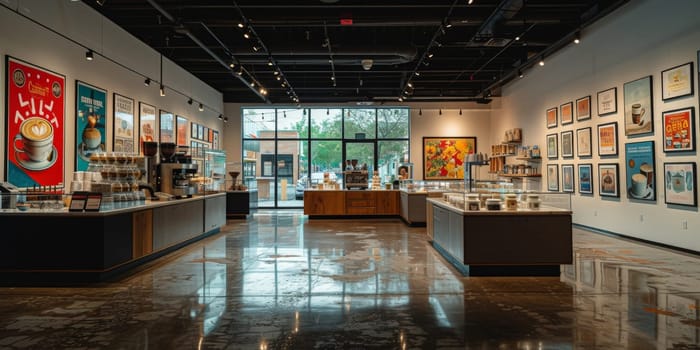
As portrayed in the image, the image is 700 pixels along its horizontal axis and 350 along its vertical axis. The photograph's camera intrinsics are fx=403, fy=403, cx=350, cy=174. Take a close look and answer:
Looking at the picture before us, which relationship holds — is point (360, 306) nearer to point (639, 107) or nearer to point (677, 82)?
point (677, 82)

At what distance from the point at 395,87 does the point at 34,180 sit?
437 inches

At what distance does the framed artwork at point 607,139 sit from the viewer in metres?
8.50

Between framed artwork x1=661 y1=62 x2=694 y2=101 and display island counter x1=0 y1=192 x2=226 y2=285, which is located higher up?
framed artwork x1=661 y1=62 x2=694 y2=101

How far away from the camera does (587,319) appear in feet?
11.9

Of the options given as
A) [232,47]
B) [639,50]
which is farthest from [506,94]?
[232,47]

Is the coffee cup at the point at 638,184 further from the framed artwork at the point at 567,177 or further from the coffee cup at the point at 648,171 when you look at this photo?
the framed artwork at the point at 567,177

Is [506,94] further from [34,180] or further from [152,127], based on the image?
A: [34,180]

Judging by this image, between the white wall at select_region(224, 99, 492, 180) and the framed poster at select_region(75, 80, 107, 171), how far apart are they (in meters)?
7.59

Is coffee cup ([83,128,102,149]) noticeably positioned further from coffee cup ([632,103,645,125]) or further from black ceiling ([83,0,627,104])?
coffee cup ([632,103,645,125])

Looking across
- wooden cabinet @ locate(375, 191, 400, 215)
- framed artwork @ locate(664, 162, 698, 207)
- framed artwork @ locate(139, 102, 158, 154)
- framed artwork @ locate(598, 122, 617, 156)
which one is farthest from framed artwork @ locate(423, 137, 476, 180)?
framed artwork @ locate(139, 102, 158, 154)

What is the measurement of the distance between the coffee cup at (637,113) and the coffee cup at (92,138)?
10.3 m

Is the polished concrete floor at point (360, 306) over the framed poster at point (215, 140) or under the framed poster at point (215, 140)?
under

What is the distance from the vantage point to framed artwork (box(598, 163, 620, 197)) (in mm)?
8438

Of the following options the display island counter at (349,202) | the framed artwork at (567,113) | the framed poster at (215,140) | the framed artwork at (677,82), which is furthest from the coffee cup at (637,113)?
the framed poster at (215,140)
